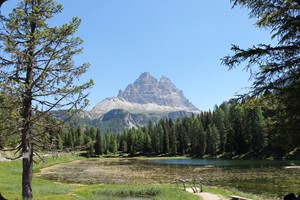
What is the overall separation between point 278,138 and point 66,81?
35.9 ft

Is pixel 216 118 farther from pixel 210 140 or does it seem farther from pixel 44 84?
pixel 44 84

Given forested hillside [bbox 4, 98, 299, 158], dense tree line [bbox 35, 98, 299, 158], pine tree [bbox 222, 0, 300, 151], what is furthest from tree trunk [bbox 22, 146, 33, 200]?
dense tree line [bbox 35, 98, 299, 158]

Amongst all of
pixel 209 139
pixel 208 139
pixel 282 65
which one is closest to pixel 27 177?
pixel 282 65

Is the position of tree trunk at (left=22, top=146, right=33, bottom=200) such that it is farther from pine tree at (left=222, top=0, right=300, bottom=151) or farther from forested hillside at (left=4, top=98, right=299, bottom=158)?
forested hillside at (left=4, top=98, right=299, bottom=158)

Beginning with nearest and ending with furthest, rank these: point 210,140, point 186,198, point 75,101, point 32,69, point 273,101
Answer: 1. point 273,101
2. point 75,101
3. point 32,69
4. point 186,198
5. point 210,140

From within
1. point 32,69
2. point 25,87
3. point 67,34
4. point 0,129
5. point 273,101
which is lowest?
point 0,129

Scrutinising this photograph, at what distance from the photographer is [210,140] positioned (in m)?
118

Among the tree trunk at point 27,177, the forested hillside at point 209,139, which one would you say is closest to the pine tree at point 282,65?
the tree trunk at point 27,177

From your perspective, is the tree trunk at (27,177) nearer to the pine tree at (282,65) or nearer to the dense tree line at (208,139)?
the pine tree at (282,65)

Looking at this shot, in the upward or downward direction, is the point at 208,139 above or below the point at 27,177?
above

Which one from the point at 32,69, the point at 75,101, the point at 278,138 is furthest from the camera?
the point at 32,69

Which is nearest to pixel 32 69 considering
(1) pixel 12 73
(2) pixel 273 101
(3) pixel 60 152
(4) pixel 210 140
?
(1) pixel 12 73

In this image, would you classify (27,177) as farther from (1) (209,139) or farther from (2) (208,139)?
(2) (208,139)

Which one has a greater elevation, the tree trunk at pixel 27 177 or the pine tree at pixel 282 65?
the pine tree at pixel 282 65
